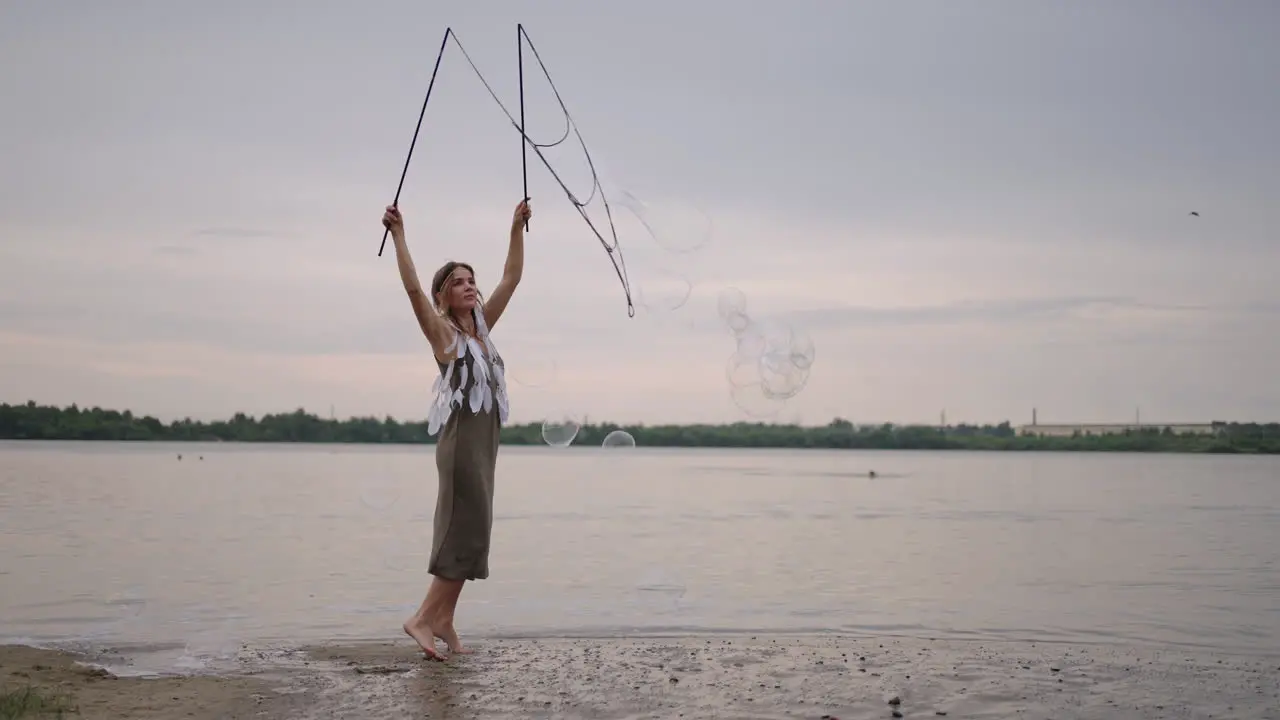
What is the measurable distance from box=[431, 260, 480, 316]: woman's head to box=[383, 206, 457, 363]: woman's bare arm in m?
0.22

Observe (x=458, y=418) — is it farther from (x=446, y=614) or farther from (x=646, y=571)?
(x=646, y=571)

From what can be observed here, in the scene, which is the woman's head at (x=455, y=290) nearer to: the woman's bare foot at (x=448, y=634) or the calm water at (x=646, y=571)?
the woman's bare foot at (x=448, y=634)

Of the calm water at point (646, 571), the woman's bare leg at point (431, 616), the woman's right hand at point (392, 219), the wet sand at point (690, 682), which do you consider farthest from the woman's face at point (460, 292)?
the calm water at point (646, 571)

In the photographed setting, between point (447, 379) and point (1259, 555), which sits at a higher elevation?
point (447, 379)

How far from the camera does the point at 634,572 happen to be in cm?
1645

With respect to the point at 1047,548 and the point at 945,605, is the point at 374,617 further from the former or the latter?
the point at 1047,548

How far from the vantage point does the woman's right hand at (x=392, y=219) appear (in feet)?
27.3

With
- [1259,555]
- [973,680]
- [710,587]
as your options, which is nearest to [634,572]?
[710,587]

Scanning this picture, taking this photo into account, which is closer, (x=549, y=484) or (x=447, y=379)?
(x=447, y=379)

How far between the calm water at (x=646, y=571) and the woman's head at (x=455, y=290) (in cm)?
327

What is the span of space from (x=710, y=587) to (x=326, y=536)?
31.8 ft

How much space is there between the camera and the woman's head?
867cm

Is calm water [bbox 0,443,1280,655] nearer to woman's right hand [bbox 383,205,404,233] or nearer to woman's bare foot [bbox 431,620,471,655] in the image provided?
woman's bare foot [bbox 431,620,471,655]

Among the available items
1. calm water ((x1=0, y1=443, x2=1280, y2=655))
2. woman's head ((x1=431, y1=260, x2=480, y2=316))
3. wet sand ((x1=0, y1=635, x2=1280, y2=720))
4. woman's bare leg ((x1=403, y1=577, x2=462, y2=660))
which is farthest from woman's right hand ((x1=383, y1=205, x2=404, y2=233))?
calm water ((x1=0, y1=443, x2=1280, y2=655))
